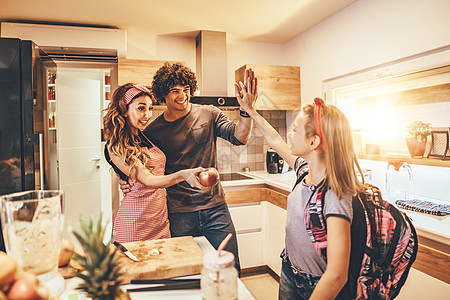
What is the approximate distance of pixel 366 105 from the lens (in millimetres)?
2691

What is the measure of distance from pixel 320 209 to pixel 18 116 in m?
1.11

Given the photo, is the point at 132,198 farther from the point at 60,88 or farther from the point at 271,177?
the point at 60,88

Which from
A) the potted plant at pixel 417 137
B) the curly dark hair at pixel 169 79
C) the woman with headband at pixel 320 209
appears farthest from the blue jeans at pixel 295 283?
the potted plant at pixel 417 137

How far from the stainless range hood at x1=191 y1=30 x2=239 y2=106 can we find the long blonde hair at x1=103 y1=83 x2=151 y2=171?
5.86ft

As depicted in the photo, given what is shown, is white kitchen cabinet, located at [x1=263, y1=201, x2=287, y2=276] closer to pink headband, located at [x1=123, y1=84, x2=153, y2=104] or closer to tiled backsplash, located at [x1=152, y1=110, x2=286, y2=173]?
tiled backsplash, located at [x1=152, y1=110, x2=286, y2=173]

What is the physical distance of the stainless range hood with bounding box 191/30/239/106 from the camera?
330 cm

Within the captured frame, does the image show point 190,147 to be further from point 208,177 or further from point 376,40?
point 376,40

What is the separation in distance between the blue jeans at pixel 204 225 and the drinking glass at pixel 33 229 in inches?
43.5

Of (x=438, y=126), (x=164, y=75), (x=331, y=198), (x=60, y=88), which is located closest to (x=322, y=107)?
(x=331, y=198)

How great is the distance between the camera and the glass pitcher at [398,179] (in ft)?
Result: 7.13

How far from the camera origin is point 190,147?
75.2 inches

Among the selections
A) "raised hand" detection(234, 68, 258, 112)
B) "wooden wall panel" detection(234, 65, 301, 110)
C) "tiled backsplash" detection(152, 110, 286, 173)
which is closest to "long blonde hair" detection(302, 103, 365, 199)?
"raised hand" detection(234, 68, 258, 112)

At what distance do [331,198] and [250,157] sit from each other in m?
2.66

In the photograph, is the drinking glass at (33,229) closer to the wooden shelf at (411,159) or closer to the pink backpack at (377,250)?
the pink backpack at (377,250)
